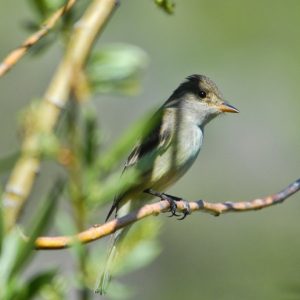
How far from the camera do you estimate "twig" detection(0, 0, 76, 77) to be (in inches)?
39.5

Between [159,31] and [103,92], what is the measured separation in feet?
16.5

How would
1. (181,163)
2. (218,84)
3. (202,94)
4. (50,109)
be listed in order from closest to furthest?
1. (50,109)
2. (181,163)
3. (202,94)
4. (218,84)

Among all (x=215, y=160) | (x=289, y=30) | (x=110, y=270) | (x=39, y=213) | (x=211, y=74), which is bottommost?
(x=215, y=160)

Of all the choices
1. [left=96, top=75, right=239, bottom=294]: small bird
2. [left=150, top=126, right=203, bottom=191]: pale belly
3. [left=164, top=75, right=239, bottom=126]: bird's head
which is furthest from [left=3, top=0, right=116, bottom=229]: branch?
[left=164, top=75, right=239, bottom=126]: bird's head

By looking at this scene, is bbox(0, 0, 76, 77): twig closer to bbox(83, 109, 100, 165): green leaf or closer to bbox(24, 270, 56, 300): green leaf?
bbox(83, 109, 100, 165): green leaf

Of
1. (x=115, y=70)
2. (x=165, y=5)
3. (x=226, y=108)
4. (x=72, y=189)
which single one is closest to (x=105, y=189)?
(x=72, y=189)

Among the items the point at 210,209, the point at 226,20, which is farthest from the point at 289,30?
the point at 210,209

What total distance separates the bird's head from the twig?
3405 millimetres

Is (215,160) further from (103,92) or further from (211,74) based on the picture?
(103,92)

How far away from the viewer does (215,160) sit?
662cm

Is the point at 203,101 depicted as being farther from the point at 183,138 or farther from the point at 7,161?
the point at 7,161

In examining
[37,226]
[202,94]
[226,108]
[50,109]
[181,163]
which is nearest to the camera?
[37,226]

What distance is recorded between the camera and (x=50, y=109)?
0.99 metres

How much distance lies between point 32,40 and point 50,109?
0.13 metres
